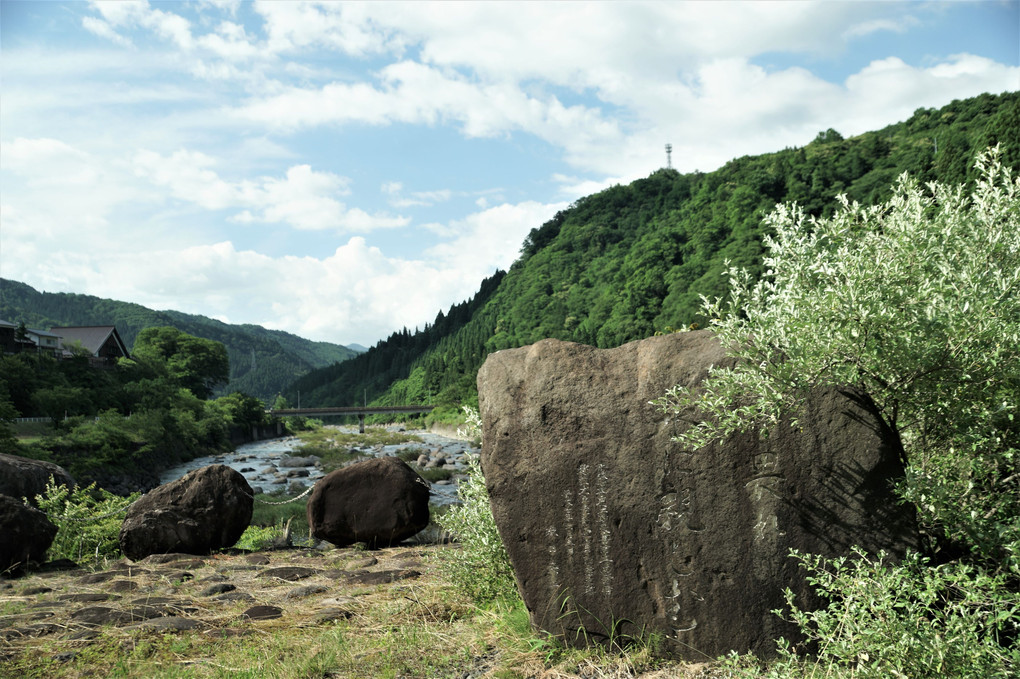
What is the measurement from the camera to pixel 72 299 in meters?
151

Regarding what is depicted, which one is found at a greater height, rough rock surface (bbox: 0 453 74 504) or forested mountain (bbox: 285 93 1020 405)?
forested mountain (bbox: 285 93 1020 405)

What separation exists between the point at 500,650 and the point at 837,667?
2.36 meters

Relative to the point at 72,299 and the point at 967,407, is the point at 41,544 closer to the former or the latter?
the point at 967,407

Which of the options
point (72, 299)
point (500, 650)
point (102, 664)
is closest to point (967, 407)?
point (500, 650)

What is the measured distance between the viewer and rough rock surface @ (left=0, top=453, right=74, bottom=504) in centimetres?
1015

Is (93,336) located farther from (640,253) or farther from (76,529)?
(640,253)

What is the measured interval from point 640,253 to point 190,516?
300 ft

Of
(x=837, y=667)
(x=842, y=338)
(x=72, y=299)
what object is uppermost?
(x=72, y=299)

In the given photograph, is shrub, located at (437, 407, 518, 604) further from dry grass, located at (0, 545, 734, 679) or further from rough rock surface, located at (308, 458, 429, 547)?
rough rock surface, located at (308, 458, 429, 547)

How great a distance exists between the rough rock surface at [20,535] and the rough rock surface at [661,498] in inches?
283

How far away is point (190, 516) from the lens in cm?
983

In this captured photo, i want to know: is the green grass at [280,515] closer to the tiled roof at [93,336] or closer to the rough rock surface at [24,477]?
the rough rock surface at [24,477]

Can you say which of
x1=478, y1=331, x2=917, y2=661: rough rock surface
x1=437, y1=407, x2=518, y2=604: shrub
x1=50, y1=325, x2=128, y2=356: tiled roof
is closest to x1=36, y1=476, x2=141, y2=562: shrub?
x1=437, y1=407, x2=518, y2=604: shrub

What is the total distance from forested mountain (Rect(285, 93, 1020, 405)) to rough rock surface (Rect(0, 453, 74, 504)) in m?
47.1
